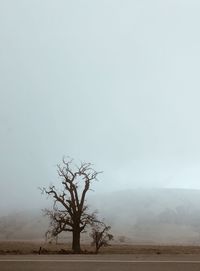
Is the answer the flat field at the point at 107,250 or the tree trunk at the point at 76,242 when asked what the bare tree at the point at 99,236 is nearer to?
the flat field at the point at 107,250

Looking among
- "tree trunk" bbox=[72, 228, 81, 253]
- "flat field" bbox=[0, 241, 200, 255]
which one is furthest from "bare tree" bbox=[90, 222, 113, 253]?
"tree trunk" bbox=[72, 228, 81, 253]

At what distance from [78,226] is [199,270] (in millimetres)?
27256

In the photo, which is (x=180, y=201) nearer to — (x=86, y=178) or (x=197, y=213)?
(x=197, y=213)

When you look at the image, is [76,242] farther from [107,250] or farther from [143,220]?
[143,220]

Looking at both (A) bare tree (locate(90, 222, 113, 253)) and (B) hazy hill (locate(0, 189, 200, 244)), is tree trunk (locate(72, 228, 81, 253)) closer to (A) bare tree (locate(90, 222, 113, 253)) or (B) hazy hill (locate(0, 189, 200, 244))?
(A) bare tree (locate(90, 222, 113, 253))

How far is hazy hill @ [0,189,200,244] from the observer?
14312cm

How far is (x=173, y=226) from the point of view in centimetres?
15538

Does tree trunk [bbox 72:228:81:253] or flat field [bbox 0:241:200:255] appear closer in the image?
flat field [bbox 0:241:200:255]

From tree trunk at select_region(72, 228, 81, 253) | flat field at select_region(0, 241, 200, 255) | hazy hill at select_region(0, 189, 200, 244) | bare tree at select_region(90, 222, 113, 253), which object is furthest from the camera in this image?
hazy hill at select_region(0, 189, 200, 244)

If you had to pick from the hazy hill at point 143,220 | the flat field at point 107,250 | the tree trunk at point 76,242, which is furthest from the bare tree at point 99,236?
the hazy hill at point 143,220

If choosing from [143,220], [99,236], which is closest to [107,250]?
[99,236]

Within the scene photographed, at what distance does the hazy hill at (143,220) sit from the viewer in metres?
143

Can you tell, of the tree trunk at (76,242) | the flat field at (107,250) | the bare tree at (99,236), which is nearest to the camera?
the flat field at (107,250)

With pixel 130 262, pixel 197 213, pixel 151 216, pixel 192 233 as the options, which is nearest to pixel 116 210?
pixel 151 216
